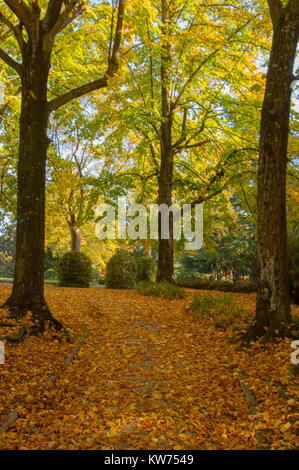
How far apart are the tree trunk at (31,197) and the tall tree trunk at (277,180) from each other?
3.64 m

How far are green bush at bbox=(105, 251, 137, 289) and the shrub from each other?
656cm

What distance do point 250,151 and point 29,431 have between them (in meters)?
10.6

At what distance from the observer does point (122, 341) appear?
21.7ft

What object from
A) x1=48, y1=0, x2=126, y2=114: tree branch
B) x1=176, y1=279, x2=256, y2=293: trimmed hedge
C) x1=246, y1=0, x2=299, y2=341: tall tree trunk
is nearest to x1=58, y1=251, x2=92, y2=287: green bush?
x1=176, y1=279, x2=256, y2=293: trimmed hedge

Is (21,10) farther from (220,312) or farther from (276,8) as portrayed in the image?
(220,312)

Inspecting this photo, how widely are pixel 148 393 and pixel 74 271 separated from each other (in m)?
10.9

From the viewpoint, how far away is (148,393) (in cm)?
429

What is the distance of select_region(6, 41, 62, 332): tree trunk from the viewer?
20.1ft

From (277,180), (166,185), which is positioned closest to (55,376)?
(277,180)

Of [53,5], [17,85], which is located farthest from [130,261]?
[53,5]

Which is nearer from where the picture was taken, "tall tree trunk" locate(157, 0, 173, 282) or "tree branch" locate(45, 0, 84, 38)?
"tree branch" locate(45, 0, 84, 38)

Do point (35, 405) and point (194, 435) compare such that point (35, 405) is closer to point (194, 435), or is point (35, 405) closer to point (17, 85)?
point (194, 435)

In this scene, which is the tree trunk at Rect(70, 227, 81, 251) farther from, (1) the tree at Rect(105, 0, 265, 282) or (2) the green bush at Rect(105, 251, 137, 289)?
(1) the tree at Rect(105, 0, 265, 282)

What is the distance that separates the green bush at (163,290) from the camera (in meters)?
11.2
